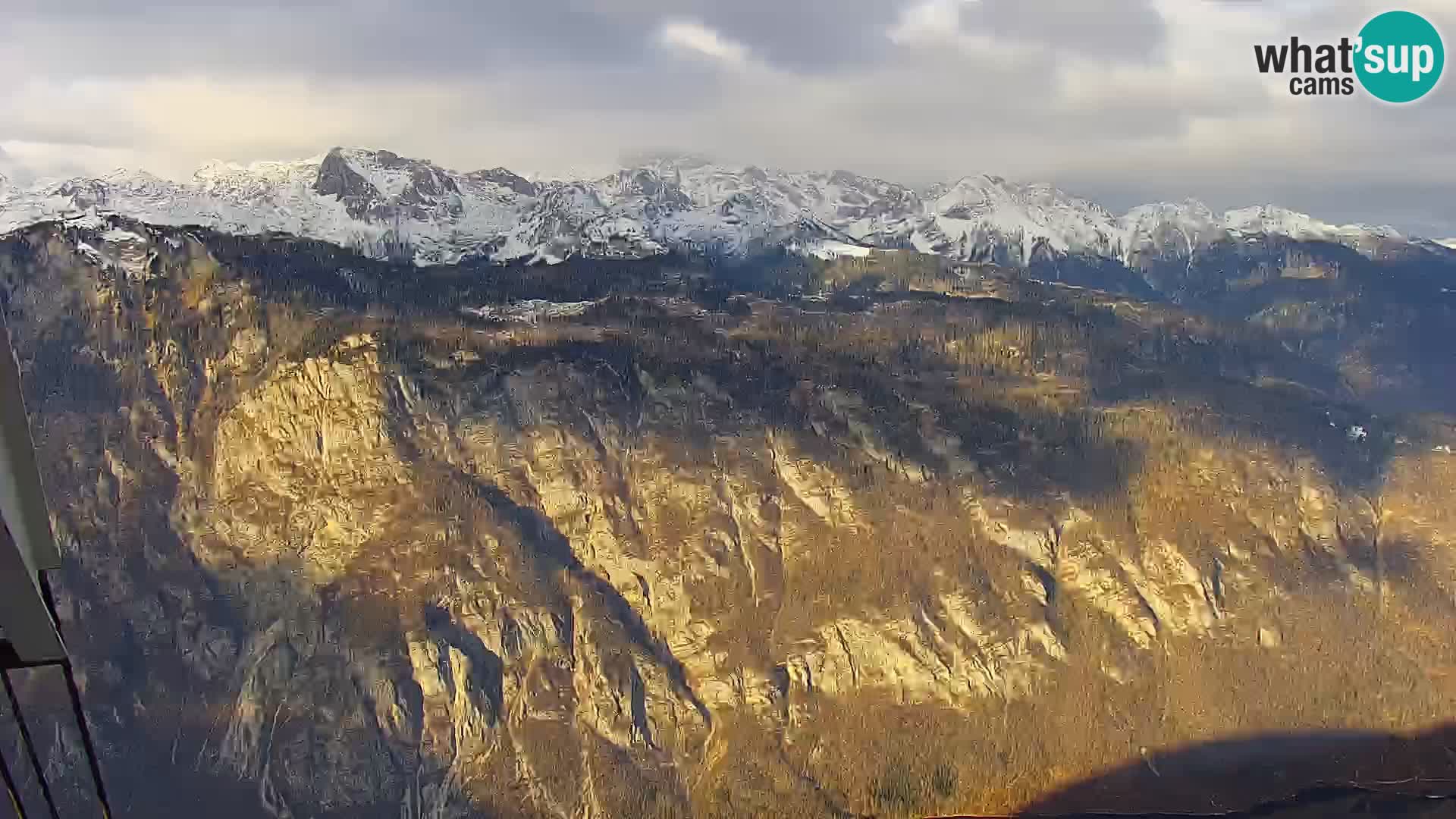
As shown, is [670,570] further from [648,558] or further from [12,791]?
[12,791]

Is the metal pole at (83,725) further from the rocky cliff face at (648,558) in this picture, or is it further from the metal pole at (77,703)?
the rocky cliff face at (648,558)

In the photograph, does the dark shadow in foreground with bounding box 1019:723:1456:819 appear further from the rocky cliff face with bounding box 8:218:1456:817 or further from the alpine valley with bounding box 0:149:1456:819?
the rocky cliff face with bounding box 8:218:1456:817

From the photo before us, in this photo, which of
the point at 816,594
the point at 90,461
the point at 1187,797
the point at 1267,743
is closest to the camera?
the point at 1187,797

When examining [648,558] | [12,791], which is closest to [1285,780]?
[648,558]

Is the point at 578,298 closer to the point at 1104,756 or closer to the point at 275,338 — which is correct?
the point at 275,338

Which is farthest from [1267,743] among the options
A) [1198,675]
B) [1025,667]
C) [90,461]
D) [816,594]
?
[90,461]

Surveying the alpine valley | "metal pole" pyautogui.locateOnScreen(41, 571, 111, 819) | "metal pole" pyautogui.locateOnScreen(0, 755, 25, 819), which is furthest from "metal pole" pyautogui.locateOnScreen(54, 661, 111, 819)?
the alpine valley

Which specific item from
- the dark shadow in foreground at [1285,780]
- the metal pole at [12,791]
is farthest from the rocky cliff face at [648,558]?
the metal pole at [12,791]

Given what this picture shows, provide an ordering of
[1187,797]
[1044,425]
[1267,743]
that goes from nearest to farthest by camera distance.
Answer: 1. [1187,797]
2. [1267,743]
3. [1044,425]
